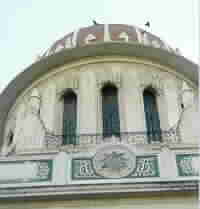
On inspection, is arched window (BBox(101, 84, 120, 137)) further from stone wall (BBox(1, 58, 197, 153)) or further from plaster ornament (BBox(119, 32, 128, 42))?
plaster ornament (BBox(119, 32, 128, 42))

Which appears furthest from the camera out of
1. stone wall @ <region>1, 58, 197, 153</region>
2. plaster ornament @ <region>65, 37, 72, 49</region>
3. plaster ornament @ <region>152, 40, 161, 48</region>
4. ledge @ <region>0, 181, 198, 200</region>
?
plaster ornament @ <region>152, 40, 161, 48</region>

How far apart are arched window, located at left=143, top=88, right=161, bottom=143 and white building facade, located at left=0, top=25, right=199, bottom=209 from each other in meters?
0.04

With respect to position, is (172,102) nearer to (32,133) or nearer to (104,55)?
(104,55)

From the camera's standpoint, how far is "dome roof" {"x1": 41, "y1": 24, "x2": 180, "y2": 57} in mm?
21047

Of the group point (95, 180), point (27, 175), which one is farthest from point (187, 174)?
point (27, 175)

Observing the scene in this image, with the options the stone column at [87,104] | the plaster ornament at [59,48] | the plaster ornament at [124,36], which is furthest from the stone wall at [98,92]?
the plaster ornament at [124,36]

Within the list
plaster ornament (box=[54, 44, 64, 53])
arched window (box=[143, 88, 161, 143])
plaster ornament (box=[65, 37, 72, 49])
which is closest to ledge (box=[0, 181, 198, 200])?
arched window (box=[143, 88, 161, 143])

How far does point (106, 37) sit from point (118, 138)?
23.5 ft

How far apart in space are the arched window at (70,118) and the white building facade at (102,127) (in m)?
0.04

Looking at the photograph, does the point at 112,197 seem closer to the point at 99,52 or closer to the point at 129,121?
the point at 129,121

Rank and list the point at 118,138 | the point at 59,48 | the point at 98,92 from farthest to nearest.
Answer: the point at 59,48, the point at 98,92, the point at 118,138

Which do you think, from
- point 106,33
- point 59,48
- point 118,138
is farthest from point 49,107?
point 106,33

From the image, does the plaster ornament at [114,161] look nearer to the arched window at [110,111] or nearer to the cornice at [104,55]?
the arched window at [110,111]

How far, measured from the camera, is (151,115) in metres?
17.8
